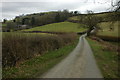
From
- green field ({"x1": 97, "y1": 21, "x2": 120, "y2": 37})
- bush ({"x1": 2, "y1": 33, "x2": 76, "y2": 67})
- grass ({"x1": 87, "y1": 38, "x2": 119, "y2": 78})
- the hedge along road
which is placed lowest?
grass ({"x1": 87, "y1": 38, "x2": 119, "y2": 78})

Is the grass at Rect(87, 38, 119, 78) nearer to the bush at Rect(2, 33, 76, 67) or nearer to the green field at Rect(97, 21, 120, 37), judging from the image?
the green field at Rect(97, 21, 120, 37)

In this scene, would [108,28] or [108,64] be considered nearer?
[108,64]

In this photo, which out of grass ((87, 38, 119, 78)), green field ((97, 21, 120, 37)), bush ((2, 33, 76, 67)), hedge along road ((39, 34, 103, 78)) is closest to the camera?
hedge along road ((39, 34, 103, 78))

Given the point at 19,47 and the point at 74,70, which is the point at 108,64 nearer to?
the point at 74,70

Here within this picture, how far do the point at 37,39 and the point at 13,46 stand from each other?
165 inches

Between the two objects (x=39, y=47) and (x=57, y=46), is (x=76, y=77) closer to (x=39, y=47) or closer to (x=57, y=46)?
(x=39, y=47)

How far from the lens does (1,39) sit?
8.24 metres

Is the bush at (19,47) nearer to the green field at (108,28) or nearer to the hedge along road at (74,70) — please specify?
the hedge along road at (74,70)

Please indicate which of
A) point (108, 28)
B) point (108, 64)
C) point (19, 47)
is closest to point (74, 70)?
point (108, 64)

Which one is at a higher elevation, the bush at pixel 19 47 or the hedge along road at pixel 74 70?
the bush at pixel 19 47

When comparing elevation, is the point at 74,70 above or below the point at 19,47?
below

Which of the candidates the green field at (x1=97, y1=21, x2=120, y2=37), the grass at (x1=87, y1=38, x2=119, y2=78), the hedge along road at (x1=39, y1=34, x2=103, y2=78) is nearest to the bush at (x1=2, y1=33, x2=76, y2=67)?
the hedge along road at (x1=39, y1=34, x2=103, y2=78)

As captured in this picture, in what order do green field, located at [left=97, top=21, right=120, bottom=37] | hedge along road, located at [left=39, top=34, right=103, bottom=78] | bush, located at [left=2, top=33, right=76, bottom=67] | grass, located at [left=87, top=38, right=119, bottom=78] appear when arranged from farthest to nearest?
green field, located at [left=97, top=21, right=120, bottom=37] < bush, located at [left=2, top=33, right=76, bottom=67] < grass, located at [left=87, top=38, right=119, bottom=78] < hedge along road, located at [left=39, top=34, right=103, bottom=78]

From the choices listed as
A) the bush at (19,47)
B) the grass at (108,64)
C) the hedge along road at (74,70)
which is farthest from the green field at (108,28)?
the bush at (19,47)
